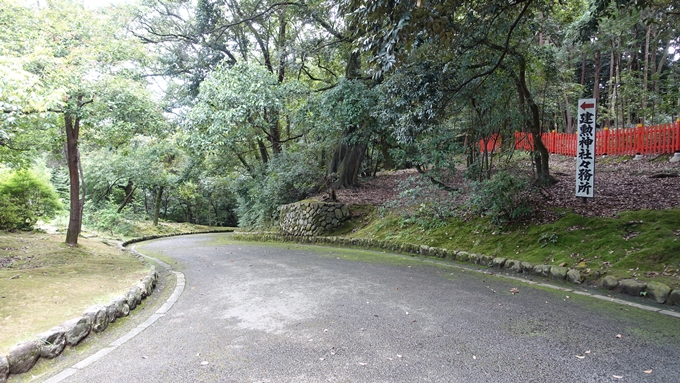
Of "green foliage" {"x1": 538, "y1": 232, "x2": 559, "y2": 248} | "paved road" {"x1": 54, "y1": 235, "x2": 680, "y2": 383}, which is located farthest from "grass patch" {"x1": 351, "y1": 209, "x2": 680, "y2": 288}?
"paved road" {"x1": 54, "y1": 235, "x2": 680, "y2": 383}

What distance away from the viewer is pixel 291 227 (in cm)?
1330

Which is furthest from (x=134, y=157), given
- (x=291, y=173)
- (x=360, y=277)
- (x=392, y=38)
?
(x=392, y=38)

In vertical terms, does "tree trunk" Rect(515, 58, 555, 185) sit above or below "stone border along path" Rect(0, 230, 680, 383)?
above

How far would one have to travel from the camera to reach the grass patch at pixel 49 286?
3.74 meters

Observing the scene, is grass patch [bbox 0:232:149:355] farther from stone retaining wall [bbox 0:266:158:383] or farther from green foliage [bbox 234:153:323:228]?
green foliage [bbox 234:153:323:228]

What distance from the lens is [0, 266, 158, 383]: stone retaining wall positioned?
3049 mm

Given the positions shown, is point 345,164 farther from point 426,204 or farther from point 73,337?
point 73,337

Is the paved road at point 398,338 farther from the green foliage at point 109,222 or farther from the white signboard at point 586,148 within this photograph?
the green foliage at point 109,222

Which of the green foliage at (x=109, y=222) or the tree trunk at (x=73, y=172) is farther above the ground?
the tree trunk at (x=73, y=172)

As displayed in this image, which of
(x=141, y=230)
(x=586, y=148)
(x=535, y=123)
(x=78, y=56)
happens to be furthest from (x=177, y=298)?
(x=141, y=230)

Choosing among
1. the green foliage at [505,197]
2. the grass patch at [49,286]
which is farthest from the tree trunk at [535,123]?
the grass patch at [49,286]

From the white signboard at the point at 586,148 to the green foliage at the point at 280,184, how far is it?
31.8 ft

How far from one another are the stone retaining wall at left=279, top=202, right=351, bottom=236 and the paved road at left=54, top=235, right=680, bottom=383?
639 centimetres

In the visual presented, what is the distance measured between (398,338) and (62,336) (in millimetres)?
3253
